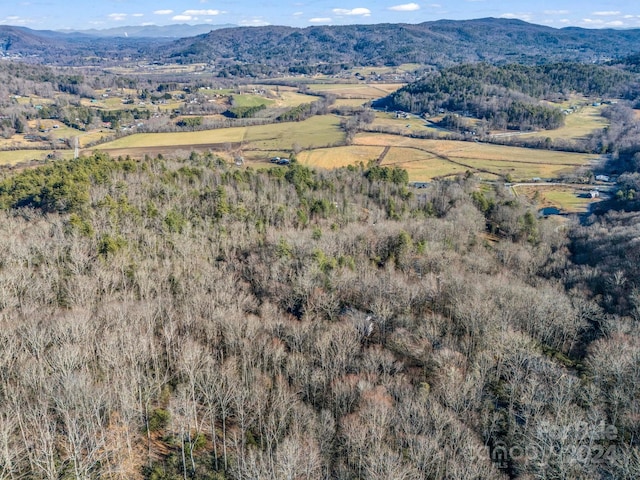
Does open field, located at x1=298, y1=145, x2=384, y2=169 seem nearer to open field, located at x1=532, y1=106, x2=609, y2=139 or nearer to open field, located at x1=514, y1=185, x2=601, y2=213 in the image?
open field, located at x1=514, y1=185, x2=601, y2=213

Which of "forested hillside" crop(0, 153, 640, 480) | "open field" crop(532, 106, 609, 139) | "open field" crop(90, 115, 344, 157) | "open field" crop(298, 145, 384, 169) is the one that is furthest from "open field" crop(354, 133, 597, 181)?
"forested hillside" crop(0, 153, 640, 480)

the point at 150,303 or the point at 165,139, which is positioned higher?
the point at 165,139

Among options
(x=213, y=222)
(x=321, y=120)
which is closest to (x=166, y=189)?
(x=213, y=222)

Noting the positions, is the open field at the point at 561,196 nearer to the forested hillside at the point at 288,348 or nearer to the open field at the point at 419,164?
the open field at the point at 419,164

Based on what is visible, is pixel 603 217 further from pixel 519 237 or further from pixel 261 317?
pixel 261 317

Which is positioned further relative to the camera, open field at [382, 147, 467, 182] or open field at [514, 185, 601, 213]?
open field at [382, 147, 467, 182]

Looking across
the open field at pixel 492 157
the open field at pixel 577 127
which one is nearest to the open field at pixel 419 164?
the open field at pixel 492 157

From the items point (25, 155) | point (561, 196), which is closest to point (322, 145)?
point (561, 196)
